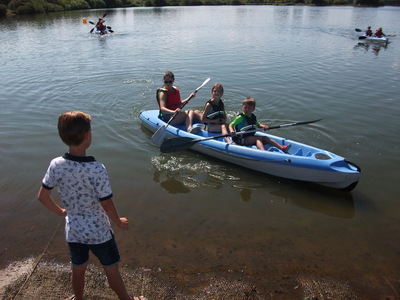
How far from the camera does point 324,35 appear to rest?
1980cm

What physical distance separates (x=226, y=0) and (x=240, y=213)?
77.5 m

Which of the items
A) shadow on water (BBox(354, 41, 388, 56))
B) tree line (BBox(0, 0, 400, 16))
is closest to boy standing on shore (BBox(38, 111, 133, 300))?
shadow on water (BBox(354, 41, 388, 56))

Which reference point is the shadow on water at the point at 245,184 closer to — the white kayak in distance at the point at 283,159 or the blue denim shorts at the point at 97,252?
the white kayak in distance at the point at 283,159

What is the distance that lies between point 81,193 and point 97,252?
1.62 ft

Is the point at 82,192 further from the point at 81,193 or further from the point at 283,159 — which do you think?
the point at 283,159

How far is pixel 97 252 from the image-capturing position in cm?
238

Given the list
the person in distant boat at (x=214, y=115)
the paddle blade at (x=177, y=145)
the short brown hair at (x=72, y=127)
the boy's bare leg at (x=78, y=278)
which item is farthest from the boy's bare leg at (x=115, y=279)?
the person in distant boat at (x=214, y=115)

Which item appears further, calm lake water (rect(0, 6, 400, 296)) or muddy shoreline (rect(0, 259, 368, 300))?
calm lake water (rect(0, 6, 400, 296))

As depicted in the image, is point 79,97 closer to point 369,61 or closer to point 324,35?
point 369,61

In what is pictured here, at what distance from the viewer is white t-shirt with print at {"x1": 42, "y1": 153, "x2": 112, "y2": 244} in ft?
7.02

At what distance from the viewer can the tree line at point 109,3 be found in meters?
35.8

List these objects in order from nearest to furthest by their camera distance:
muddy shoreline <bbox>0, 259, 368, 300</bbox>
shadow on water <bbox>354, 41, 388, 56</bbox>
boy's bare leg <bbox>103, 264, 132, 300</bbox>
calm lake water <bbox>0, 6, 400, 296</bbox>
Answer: boy's bare leg <bbox>103, 264, 132, 300</bbox>
muddy shoreline <bbox>0, 259, 368, 300</bbox>
calm lake water <bbox>0, 6, 400, 296</bbox>
shadow on water <bbox>354, 41, 388, 56</bbox>

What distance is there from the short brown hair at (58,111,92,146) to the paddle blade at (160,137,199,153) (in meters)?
3.67

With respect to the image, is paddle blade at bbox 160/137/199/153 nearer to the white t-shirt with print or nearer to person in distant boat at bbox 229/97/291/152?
person in distant boat at bbox 229/97/291/152
